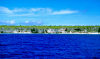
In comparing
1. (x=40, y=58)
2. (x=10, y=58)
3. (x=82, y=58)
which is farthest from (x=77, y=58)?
(x=10, y=58)

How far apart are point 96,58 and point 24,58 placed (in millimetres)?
10814

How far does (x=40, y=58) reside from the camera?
103 feet

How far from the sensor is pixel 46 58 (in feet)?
103

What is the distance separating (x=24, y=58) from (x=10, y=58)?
207 centimetres

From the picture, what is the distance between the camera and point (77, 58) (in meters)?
31.6

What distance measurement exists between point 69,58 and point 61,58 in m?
1.23

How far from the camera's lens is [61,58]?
1232 inches

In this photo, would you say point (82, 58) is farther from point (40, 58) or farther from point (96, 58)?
point (40, 58)

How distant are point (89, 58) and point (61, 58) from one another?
4.23 meters

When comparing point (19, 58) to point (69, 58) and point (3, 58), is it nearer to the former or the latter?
point (3, 58)

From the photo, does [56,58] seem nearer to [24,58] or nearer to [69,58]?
[69,58]

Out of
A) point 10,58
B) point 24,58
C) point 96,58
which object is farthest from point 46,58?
point 96,58

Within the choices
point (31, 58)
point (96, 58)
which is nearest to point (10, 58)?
point (31, 58)

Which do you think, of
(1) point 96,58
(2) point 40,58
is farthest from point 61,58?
(1) point 96,58
